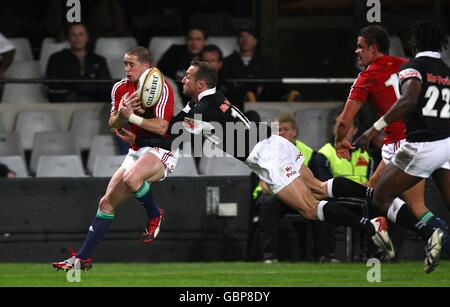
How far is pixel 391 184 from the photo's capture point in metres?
9.93

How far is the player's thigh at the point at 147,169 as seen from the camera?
35.9 feet

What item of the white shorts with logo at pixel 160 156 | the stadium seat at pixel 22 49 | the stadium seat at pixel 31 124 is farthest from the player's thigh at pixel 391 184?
the stadium seat at pixel 22 49

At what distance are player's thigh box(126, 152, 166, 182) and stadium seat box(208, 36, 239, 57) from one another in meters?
4.26

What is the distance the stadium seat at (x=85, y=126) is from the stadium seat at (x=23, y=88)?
0.73 meters

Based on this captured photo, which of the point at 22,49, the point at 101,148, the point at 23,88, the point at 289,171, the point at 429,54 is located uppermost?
the point at 22,49

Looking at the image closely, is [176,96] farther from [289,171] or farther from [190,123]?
[289,171]

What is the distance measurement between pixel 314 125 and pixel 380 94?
11.8 feet

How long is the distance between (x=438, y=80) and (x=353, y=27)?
19.1 feet

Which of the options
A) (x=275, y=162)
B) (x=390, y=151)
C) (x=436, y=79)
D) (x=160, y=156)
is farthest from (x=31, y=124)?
(x=436, y=79)

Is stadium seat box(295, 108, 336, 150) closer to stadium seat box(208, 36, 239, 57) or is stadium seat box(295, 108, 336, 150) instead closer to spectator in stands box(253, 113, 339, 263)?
spectator in stands box(253, 113, 339, 263)

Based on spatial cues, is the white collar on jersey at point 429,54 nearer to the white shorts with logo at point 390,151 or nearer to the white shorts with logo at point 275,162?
the white shorts with logo at point 390,151

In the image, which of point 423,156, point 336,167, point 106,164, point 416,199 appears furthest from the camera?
point 106,164

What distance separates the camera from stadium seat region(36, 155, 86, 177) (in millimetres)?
13680
